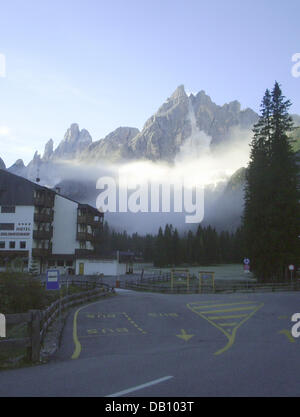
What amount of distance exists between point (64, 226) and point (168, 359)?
60753 mm

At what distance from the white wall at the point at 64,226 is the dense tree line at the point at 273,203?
1274 inches

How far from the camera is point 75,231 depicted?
67938 mm

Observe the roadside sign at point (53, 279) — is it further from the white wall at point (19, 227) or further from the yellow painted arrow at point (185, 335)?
the white wall at point (19, 227)

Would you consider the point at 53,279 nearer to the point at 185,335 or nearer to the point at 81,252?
the point at 185,335

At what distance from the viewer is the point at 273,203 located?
147 feet

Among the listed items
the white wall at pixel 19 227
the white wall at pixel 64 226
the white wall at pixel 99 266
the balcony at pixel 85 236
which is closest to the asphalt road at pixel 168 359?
the white wall at pixel 99 266

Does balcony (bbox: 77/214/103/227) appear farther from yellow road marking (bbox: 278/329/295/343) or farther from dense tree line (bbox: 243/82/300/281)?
yellow road marking (bbox: 278/329/295/343)

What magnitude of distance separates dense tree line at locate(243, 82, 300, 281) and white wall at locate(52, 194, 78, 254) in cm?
3236

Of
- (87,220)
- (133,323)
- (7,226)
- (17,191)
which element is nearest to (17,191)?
(17,191)

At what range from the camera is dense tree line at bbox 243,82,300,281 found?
44.4 m

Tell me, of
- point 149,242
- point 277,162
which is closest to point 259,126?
point 277,162

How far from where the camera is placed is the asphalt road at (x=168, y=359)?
22.0 ft
